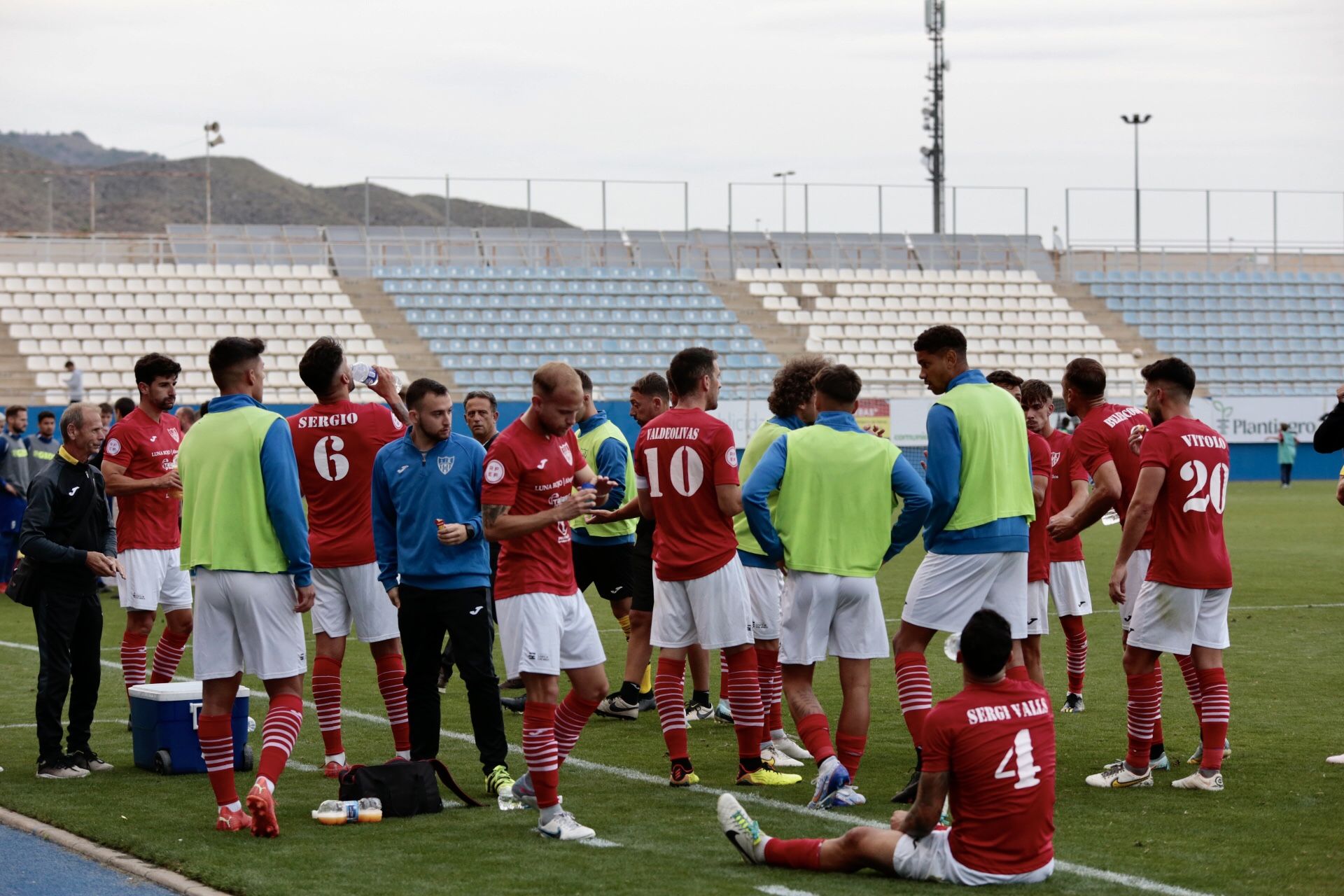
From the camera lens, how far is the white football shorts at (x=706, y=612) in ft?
24.2

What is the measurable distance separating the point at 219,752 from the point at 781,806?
2456 millimetres

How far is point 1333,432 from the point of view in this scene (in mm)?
8188

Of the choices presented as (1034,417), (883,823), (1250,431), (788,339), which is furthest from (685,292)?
(883,823)

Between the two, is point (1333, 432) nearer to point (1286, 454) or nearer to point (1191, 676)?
point (1191, 676)

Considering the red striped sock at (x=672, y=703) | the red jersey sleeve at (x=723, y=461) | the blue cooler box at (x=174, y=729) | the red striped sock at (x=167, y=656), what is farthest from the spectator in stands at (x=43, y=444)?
the red jersey sleeve at (x=723, y=461)

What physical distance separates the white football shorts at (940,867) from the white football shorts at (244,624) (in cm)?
280

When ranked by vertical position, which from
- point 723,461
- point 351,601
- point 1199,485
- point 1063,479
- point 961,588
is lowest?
point 351,601

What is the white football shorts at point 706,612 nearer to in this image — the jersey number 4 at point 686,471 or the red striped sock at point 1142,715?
the jersey number 4 at point 686,471

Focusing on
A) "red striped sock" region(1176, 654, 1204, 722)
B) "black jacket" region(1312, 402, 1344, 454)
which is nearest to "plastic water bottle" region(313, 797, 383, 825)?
"red striped sock" region(1176, 654, 1204, 722)

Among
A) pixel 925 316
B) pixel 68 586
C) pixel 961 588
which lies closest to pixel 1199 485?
pixel 961 588

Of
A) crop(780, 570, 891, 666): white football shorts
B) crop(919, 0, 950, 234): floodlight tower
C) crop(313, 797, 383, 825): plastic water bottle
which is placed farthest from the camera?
crop(919, 0, 950, 234): floodlight tower

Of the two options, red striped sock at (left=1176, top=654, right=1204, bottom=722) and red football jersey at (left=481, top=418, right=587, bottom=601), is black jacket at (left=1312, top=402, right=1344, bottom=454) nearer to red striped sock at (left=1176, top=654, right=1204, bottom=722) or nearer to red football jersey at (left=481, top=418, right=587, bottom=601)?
red striped sock at (left=1176, top=654, right=1204, bottom=722)

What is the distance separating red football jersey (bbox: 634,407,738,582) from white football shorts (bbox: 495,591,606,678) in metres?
0.75

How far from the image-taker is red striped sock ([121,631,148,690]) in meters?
9.34
